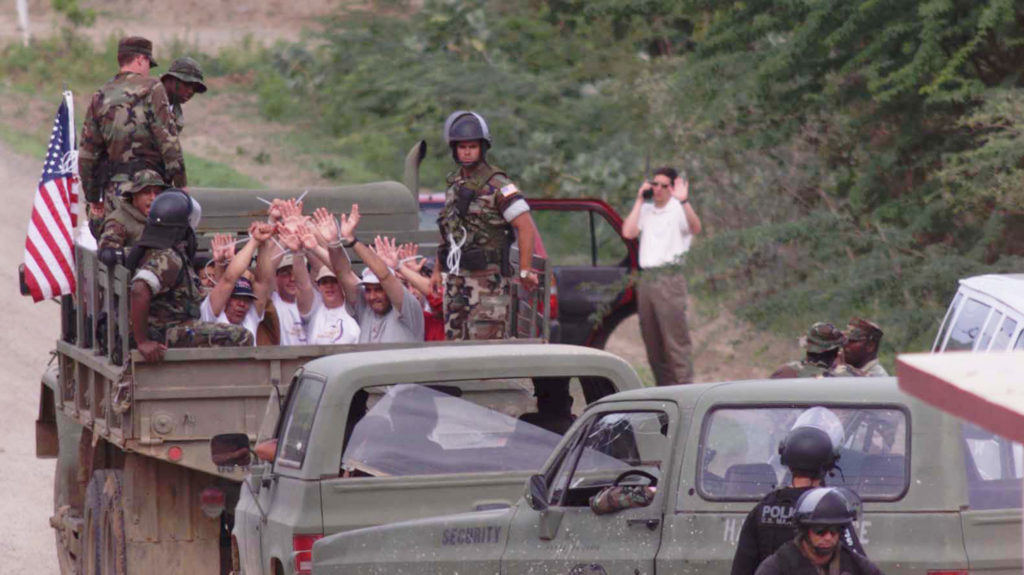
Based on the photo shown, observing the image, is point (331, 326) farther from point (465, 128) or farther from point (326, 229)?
point (465, 128)

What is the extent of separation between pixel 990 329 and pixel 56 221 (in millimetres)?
6265

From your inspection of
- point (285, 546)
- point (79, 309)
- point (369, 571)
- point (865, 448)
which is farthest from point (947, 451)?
point (79, 309)

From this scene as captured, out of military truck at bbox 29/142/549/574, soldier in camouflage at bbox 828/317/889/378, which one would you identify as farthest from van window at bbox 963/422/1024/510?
military truck at bbox 29/142/549/574

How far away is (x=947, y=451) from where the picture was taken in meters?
5.70

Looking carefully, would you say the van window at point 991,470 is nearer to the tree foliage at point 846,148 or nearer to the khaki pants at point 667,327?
the tree foliage at point 846,148

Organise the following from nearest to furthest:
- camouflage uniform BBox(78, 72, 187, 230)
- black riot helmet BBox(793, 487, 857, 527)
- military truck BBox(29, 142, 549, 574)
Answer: black riot helmet BBox(793, 487, 857, 527) < military truck BBox(29, 142, 549, 574) < camouflage uniform BBox(78, 72, 187, 230)

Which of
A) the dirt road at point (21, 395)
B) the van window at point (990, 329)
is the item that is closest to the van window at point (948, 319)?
the van window at point (990, 329)

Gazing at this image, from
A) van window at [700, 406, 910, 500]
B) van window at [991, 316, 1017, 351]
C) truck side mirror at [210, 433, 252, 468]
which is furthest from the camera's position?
Result: van window at [991, 316, 1017, 351]

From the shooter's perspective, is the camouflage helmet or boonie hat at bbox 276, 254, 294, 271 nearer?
the camouflage helmet

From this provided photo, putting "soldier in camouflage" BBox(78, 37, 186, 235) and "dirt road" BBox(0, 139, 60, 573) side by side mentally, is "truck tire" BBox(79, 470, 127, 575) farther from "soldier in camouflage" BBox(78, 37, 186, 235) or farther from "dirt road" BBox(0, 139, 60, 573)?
→ "dirt road" BBox(0, 139, 60, 573)

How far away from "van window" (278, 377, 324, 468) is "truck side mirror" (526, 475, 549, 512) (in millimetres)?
1288

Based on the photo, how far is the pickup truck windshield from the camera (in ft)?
24.4

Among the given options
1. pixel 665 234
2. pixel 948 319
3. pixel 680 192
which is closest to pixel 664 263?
pixel 665 234

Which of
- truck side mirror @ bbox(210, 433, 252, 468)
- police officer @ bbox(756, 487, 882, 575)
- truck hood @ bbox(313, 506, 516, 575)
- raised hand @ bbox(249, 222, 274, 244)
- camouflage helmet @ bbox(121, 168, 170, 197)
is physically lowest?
truck hood @ bbox(313, 506, 516, 575)
